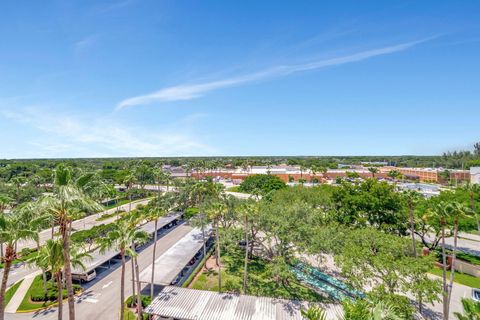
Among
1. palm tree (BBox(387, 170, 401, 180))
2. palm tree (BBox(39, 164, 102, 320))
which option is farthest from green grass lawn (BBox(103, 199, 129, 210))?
palm tree (BBox(387, 170, 401, 180))

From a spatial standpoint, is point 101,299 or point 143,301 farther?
point 101,299

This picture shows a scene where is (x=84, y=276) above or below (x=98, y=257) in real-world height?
below

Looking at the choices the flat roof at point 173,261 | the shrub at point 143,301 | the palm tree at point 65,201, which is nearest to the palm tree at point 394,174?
the flat roof at point 173,261

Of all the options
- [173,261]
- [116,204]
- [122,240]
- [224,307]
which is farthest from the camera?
[116,204]

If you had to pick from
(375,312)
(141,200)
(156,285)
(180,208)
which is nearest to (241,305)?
(156,285)

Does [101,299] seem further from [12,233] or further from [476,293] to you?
[476,293]

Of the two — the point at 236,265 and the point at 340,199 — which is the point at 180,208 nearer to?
the point at 236,265

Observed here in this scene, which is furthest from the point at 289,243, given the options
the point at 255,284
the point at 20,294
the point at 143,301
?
the point at 20,294
